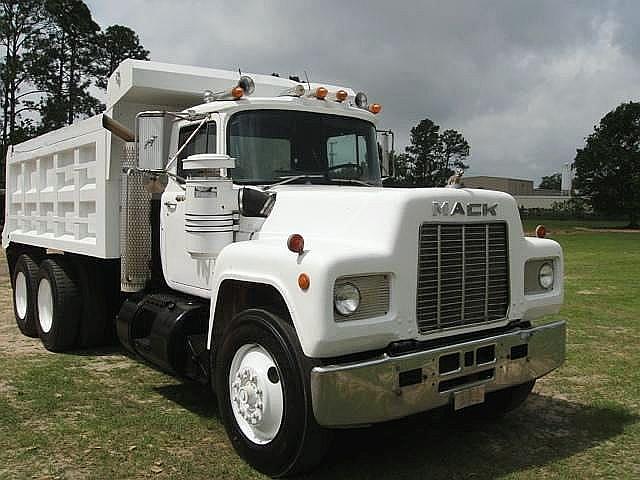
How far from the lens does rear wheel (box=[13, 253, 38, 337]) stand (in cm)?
903

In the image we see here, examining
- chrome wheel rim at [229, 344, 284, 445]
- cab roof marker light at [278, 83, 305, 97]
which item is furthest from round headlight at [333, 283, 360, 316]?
cab roof marker light at [278, 83, 305, 97]

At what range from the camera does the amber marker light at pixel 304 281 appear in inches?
161

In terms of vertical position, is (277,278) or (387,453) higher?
(277,278)

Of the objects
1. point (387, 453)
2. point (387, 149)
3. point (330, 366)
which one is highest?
point (387, 149)

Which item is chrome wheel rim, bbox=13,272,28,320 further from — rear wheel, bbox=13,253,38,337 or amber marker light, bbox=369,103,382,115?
amber marker light, bbox=369,103,382,115

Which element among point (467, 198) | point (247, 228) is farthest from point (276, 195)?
point (467, 198)

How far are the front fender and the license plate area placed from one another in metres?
0.61

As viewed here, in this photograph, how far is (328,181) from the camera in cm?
585

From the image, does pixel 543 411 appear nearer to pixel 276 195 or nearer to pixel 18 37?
pixel 276 195

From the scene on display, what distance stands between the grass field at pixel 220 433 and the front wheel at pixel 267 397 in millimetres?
246

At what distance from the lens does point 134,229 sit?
6617 millimetres

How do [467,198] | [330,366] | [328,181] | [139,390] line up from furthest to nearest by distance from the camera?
[139,390] → [328,181] → [467,198] → [330,366]

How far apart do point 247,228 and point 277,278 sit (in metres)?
1.07

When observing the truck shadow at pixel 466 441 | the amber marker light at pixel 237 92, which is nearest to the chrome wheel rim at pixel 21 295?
the truck shadow at pixel 466 441
